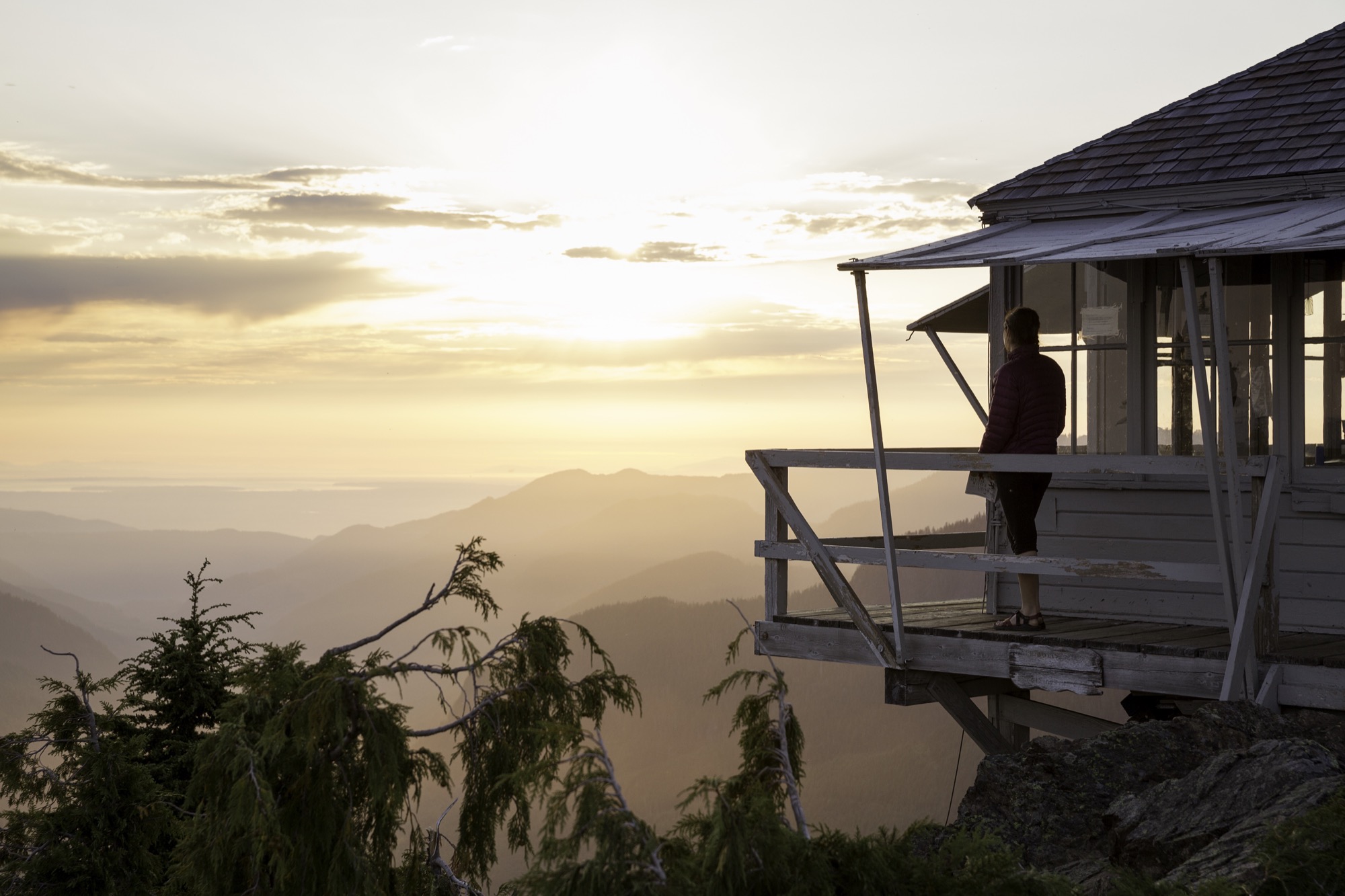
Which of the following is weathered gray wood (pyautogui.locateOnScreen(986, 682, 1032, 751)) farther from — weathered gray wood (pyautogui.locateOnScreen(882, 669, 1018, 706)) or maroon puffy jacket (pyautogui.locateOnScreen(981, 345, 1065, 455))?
maroon puffy jacket (pyautogui.locateOnScreen(981, 345, 1065, 455))

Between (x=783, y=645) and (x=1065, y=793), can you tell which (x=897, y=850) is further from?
(x=783, y=645)

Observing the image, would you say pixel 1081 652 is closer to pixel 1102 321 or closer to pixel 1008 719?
pixel 1102 321

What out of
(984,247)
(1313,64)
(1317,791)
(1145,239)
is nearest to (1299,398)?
(1145,239)

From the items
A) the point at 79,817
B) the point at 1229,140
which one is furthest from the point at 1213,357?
the point at 79,817

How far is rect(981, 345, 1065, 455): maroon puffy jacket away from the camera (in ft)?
24.7

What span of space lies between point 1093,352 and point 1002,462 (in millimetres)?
1847

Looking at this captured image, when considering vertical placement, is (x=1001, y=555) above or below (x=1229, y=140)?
below

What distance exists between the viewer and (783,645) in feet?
28.0

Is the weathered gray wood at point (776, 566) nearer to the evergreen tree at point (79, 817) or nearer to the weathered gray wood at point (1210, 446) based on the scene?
the weathered gray wood at point (1210, 446)

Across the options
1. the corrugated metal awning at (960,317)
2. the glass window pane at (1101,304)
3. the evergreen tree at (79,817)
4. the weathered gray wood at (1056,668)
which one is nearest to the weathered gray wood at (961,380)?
the corrugated metal awning at (960,317)

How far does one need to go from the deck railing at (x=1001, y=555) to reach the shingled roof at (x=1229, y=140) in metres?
2.06

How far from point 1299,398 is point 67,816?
8.52 m

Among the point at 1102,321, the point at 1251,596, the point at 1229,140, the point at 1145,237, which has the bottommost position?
the point at 1251,596

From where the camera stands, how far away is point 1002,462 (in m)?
7.31
